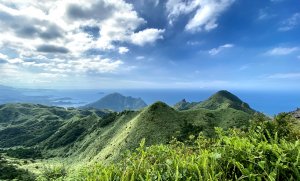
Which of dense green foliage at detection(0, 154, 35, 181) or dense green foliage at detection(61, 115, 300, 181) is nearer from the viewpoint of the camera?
dense green foliage at detection(61, 115, 300, 181)

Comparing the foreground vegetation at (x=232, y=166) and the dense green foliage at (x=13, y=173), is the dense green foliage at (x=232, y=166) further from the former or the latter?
the dense green foliage at (x=13, y=173)

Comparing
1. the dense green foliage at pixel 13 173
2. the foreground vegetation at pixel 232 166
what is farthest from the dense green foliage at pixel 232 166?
the dense green foliage at pixel 13 173

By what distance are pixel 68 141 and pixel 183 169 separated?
146 m

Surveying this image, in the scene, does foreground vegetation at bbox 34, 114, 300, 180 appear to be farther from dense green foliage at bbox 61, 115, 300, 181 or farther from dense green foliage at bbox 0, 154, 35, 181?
dense green foliage at bbox 0, 154, 35, 181

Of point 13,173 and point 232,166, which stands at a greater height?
point 232,166

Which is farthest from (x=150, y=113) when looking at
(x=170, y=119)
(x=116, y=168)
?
(x=116, y=168)

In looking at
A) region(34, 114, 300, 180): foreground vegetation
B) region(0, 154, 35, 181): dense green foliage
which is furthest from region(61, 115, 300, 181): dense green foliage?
region(0, 154, 35, 181): dense green foliage

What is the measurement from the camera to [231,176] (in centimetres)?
648

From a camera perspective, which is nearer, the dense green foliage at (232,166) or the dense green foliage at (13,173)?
the dense green foliage at (232,166)

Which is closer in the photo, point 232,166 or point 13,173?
point 232,166

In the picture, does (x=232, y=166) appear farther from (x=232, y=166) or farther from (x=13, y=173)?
(x=13, y=173)

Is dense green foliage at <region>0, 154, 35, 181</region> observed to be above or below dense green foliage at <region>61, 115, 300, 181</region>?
below

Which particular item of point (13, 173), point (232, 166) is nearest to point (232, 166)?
point (232, 166)

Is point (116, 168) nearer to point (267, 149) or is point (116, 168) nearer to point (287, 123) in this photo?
point (267, 149)
